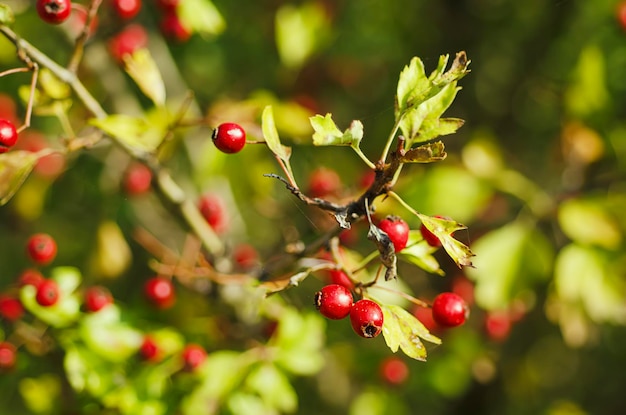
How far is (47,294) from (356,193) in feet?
3.38

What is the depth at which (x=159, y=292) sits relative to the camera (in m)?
2.05

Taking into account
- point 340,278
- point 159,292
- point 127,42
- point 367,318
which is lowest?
point 159,292

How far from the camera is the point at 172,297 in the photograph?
2.10m

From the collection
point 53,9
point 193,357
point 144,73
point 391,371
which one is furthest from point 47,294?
point 391,371

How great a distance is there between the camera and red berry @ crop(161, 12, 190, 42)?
222 centimetres

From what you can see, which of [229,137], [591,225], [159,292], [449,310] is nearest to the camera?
[229,137]

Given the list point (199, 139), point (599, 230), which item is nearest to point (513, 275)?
point (599, 230)

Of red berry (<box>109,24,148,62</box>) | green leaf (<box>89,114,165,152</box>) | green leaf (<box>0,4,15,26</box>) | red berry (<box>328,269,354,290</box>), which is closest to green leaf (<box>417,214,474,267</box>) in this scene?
red berry (<box>328,269,354,290</box>)

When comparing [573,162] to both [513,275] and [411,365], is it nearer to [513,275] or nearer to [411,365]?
[513,275]

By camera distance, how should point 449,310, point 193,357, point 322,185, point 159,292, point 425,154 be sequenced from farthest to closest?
point 322,185 < point 159,292 < point 193,357 < point 449,310 < point 425,154

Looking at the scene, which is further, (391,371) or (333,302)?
(391,371)

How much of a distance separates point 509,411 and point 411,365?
1.29 metres

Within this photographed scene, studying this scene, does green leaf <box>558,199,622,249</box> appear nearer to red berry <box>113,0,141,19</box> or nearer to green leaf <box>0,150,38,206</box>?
red berry <box>113,0,141,19</box>

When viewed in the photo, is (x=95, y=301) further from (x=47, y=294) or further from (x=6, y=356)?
(x=6, y=356)
